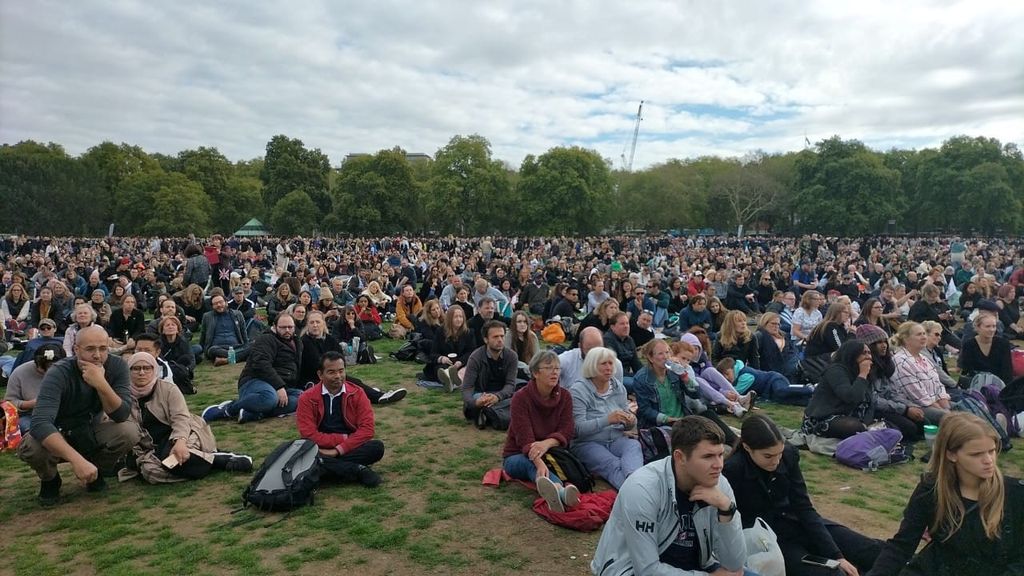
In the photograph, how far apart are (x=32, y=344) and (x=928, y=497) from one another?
9.99 meters

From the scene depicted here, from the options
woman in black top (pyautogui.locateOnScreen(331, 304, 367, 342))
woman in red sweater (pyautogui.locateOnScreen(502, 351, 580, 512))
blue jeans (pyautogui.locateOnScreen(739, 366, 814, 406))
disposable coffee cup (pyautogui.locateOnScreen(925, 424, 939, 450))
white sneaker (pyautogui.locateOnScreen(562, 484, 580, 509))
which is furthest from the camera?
woman in black top (pyautogui.locateOnScreen(331, 304, 367, 342))

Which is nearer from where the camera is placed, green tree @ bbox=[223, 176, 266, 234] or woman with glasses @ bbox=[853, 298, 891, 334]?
woman with glasses @ bbox=[853, 298, 891, 334]

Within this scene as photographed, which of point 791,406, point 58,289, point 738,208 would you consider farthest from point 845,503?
point 738,208

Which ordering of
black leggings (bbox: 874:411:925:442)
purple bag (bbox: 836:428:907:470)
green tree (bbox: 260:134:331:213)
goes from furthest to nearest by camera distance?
1. green tree (bbox: 260:134:331:213)
2. black leggings (bbox: 874:411:925:442)
3. purple bag (bbox: 836:428:907:470)

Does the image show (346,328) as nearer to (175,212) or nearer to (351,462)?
(351,462)

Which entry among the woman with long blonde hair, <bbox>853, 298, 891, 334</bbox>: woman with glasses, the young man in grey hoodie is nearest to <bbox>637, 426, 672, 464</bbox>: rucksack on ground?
the young man in grey hoodie

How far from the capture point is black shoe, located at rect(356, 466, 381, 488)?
5.63 meters

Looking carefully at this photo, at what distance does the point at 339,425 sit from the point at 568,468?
6.95ft

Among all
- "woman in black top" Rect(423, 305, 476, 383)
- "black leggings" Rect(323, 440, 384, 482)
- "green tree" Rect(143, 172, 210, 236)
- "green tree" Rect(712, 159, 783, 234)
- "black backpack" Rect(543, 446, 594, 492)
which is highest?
"green tree" Rect(712, 159, 783, 234)

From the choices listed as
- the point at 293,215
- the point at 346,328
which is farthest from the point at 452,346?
the point at 293,215

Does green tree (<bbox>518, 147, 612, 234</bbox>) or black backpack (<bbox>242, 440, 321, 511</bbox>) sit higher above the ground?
green tree (<bbox>518, 147, 612, 234</bbox>)

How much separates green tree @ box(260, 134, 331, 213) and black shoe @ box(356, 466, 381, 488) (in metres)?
65.8

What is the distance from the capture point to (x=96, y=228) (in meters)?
66.5

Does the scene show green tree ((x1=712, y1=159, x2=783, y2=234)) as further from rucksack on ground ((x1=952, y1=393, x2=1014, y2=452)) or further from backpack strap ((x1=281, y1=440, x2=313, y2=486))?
backpack strap ((x1=281, y1=440, x2=313, y2=486))
